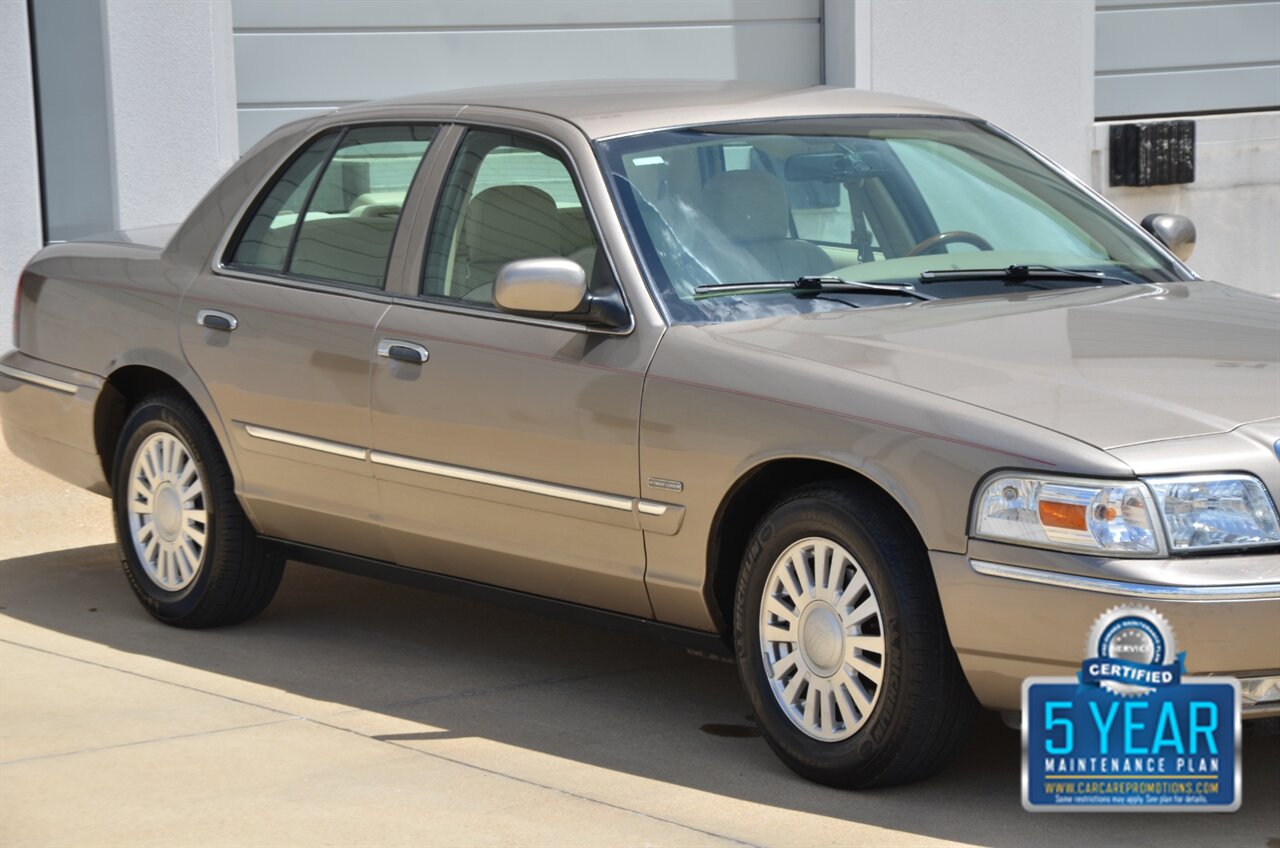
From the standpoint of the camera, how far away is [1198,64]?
1279cm

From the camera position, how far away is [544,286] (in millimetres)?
4875

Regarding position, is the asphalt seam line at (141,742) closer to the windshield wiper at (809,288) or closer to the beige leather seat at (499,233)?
the beige leather seat at (499,233)

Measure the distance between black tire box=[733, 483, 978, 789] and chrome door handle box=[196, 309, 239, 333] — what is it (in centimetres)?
208

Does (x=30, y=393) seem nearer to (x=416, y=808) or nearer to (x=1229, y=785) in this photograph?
(x=416, y=808)

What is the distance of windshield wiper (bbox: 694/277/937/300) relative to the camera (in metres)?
4.95

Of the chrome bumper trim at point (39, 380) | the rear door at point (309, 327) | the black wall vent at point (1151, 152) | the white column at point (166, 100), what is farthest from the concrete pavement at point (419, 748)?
the black wall vent at point (1151, 152)

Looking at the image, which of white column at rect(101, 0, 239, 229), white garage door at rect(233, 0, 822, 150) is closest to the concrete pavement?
white column at rect(101, 0, 239, 229)

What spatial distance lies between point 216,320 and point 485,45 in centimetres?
553

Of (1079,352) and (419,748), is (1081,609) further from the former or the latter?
(419,748)

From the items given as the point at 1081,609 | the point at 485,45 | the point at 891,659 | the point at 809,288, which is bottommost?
the point at 891,659

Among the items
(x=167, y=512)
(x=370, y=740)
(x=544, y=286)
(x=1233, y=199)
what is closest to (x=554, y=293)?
(x=544, y=286)

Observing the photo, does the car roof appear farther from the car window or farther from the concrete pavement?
the concrete pavement

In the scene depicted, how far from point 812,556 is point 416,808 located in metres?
1.05

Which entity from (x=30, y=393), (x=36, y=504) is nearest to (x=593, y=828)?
(x=30, y=393)
